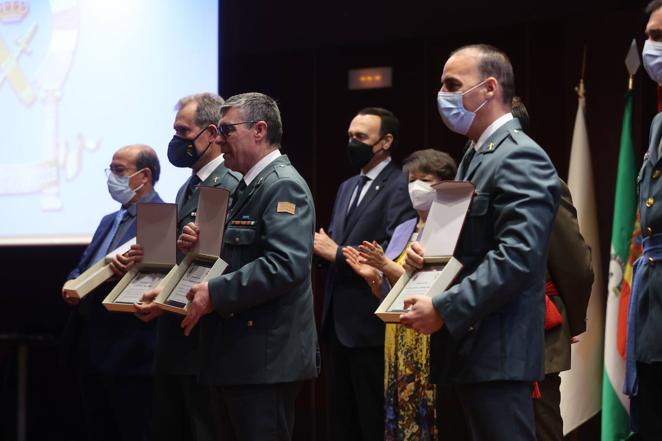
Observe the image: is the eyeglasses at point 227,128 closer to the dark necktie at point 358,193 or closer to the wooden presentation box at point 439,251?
the wooden presentation box at point 439,251

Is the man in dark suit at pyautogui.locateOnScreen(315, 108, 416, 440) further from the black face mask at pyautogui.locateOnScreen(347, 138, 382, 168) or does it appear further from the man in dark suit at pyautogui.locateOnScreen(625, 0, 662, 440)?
the man in dark suit at pyautogui.locateOnScreen(625, 0, 662, 440)

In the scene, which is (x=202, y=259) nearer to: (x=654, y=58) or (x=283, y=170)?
(x=283, y=170)

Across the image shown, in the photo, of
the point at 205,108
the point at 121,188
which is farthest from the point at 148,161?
the point at 205,108

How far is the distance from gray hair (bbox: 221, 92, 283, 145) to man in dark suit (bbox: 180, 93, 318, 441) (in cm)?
14

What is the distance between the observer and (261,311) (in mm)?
2764

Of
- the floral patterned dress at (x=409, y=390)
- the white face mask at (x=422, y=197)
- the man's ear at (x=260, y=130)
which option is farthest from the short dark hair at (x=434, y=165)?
the man's ear at (x=260, y=130)

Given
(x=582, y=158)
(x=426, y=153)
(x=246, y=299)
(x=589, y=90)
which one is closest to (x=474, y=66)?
(x=246, y=299)

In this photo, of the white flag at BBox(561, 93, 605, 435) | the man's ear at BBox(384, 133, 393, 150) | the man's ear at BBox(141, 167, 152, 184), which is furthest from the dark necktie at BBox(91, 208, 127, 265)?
the white flag at BBox(561, 93, 605, 435)

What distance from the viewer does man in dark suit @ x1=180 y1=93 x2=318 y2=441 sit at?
2.68 metres

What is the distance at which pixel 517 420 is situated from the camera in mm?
2188

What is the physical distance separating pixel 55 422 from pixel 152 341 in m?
2.35

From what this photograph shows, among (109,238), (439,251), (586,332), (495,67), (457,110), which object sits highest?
(495,67)

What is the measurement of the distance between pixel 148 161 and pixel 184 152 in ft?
2.22

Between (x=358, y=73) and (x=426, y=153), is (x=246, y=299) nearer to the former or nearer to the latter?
(x=426, y=153)
